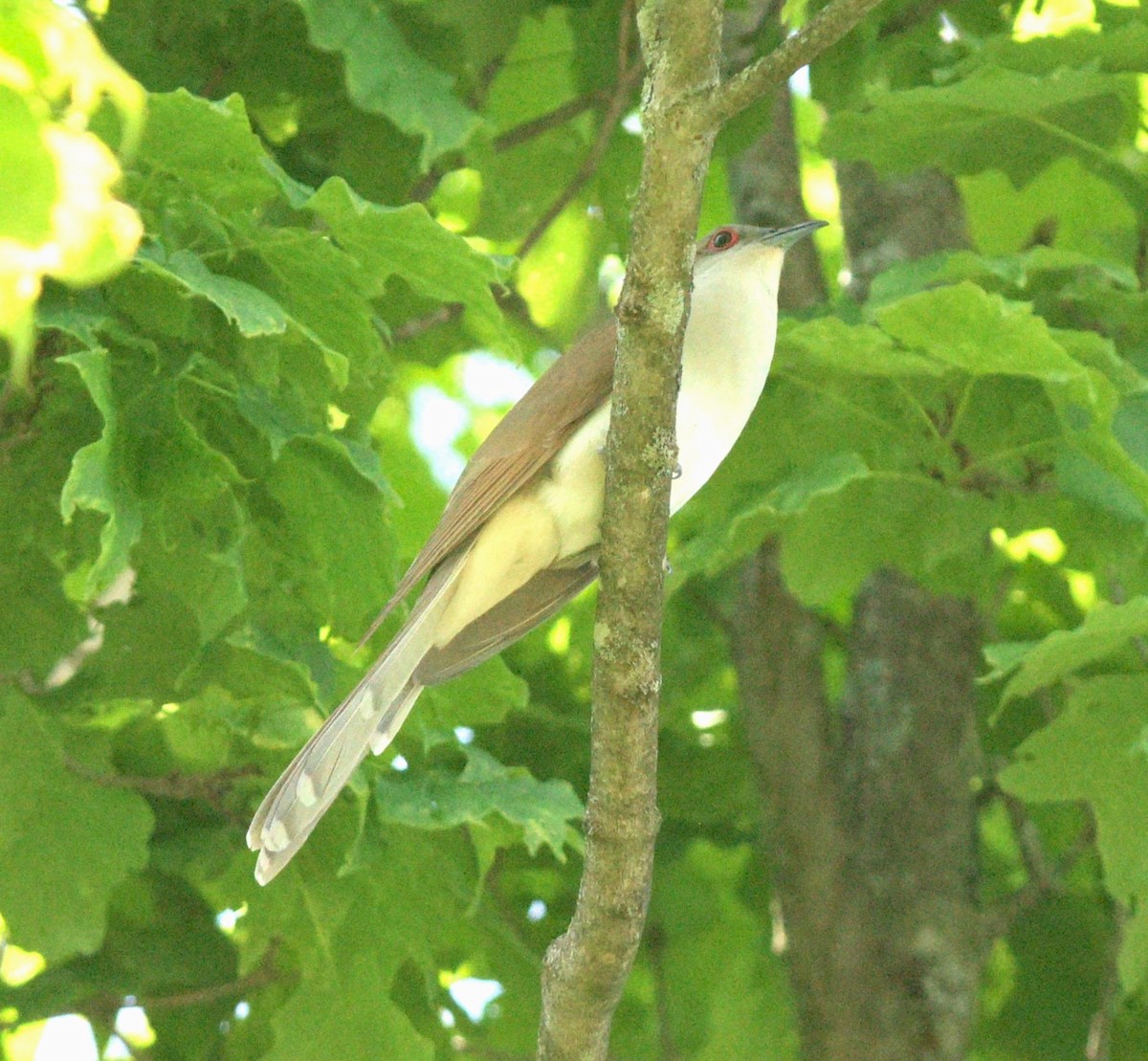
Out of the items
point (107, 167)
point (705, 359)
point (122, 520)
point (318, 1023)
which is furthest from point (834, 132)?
point (107, 167)

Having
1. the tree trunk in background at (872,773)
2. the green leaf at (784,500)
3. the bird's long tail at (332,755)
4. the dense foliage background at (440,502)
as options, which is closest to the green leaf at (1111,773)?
the dense foliage background at (440,502)

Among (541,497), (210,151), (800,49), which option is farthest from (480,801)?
(800,49)

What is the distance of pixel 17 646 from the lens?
3.89 m

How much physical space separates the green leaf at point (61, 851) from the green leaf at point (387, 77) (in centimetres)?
165

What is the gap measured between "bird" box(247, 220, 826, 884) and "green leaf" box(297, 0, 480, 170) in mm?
719

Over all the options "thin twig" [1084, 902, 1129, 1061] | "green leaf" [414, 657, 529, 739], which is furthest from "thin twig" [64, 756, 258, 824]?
"thin twig" [1084, 902, 1129, 1061]

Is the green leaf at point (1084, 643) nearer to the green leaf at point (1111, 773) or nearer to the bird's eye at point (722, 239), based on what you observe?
the green leaf at point (1111, 773)

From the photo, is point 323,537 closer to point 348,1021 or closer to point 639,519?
point 639,519

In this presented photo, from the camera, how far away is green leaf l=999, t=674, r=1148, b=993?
13.5 ft

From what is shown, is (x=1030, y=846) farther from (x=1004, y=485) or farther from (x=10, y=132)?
(x=10, y=132)

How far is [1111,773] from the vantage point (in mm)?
4207

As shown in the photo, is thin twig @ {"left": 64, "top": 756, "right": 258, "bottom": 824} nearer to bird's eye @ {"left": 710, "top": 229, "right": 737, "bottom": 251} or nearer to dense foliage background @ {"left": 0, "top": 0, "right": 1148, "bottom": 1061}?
dense foliage background @ {"left": 0, "top": 0, "right": 1148, "bottom": 1061}

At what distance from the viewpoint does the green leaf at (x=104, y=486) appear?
2953mm

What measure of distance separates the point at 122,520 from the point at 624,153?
2.85 meters
